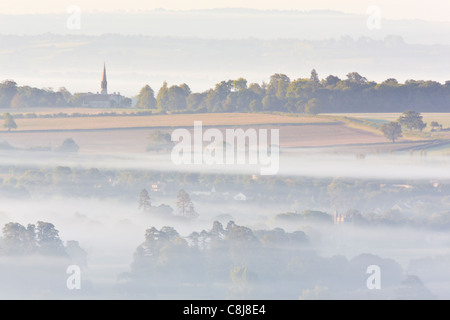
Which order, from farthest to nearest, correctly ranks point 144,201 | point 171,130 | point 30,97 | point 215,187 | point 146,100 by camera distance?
point 215,187
point 30,97
point 144,201
point 171,130
point 146,100

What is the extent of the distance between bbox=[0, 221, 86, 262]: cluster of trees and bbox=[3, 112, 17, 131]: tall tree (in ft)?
26.8

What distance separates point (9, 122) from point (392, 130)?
2714 centimetres

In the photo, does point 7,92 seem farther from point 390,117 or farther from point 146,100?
point 390,117

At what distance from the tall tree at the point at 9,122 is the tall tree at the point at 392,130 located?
2600 cm

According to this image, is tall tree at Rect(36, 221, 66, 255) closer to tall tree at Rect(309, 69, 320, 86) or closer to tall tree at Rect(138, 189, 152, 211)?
tall tree at Rect(138, 189, 152, 211)

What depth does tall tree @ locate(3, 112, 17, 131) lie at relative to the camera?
6141 cm

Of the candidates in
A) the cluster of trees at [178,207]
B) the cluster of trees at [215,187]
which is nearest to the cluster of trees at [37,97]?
the cluster of trees at [215,187]

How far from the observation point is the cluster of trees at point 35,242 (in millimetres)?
51031

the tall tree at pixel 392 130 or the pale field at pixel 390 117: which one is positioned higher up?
the pale field at pixel 390 117

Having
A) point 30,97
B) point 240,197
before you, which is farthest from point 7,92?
point 240,197

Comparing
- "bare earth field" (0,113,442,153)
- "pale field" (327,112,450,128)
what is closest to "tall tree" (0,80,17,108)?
"bare earth field" (0,113,442,153)

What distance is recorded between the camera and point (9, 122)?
203 feet

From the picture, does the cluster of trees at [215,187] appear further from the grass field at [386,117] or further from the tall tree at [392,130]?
the tall tree at [392,130]
